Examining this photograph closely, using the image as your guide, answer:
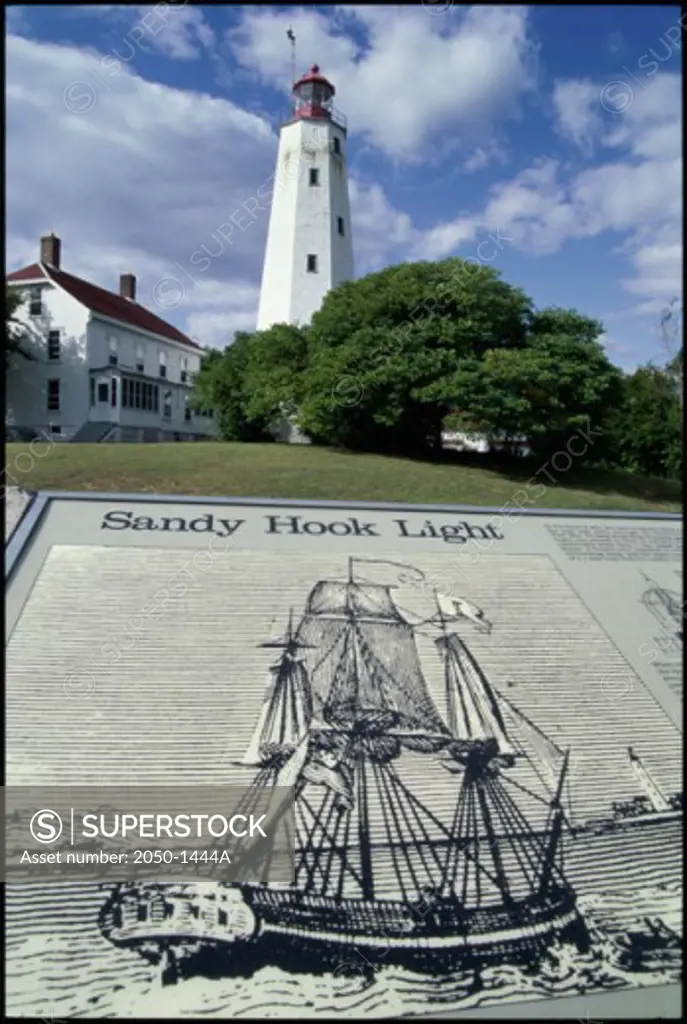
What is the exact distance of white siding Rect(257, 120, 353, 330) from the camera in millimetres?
31562

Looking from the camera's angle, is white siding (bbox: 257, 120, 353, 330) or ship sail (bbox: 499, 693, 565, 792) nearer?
ship sail (bbox: 499, 693, 565, 792)

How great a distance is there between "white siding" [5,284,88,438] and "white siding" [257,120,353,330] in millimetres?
9261

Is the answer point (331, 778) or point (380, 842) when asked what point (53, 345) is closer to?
point (331, 778)

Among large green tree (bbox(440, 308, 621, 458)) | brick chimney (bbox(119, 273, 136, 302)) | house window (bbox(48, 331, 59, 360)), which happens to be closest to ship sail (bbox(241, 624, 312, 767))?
large green tree (bbox(440, 308, 621, 458))

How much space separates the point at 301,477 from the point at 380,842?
48.2 feet

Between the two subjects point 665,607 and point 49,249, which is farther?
point 49,249

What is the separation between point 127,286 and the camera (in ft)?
142

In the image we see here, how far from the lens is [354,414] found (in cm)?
2422

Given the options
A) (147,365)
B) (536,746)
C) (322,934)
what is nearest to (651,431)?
(147,365)

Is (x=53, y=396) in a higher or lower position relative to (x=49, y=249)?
lower

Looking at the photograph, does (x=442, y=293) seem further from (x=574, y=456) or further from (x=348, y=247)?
(x=348, y=247)

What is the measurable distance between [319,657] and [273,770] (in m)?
1.52

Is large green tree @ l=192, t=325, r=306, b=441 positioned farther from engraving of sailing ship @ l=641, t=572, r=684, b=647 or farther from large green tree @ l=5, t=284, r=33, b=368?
engraving of sailing ship @ l=641, t=572, r=684, b=647

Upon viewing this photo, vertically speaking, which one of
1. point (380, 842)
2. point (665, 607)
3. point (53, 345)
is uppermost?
point (53, 345)
